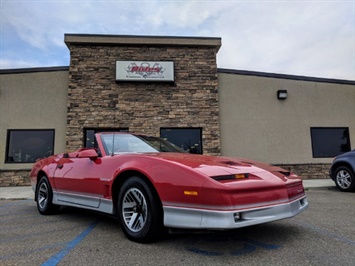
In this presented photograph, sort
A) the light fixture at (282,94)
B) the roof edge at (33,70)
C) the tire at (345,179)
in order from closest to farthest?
the tire at (345,179)
the roof edge at (33,70)
the light fixture at (282,94)

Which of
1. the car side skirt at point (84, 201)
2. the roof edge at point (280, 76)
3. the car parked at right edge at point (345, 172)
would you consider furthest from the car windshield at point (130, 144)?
the roof edge at point (280, 76)

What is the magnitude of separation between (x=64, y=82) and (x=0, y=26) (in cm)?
Result: 323

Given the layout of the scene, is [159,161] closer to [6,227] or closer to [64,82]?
[6,227]

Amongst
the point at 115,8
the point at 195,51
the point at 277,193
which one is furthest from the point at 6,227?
the point at 195,51

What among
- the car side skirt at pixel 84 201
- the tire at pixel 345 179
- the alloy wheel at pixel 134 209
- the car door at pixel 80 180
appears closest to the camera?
the alloy wheel at pixel 134 209

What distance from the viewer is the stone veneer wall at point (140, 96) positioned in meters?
10.9

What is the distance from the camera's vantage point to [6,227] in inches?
161

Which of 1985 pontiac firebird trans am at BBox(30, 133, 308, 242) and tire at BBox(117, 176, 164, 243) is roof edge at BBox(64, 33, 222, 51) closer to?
1985 pontiac firebird trans am at BBox(30, 133, 308, 242)

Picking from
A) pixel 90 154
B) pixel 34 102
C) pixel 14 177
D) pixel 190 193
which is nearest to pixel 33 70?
pixel 34 102

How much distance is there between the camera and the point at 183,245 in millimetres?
2984

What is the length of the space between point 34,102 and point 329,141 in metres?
12.1

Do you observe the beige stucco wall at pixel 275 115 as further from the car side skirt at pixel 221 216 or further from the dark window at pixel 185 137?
the car side skirt at pixel 221 216

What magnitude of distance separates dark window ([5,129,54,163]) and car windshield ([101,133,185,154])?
7.73m

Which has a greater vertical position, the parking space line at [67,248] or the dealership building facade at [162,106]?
the dealership building facade at [162,106]
